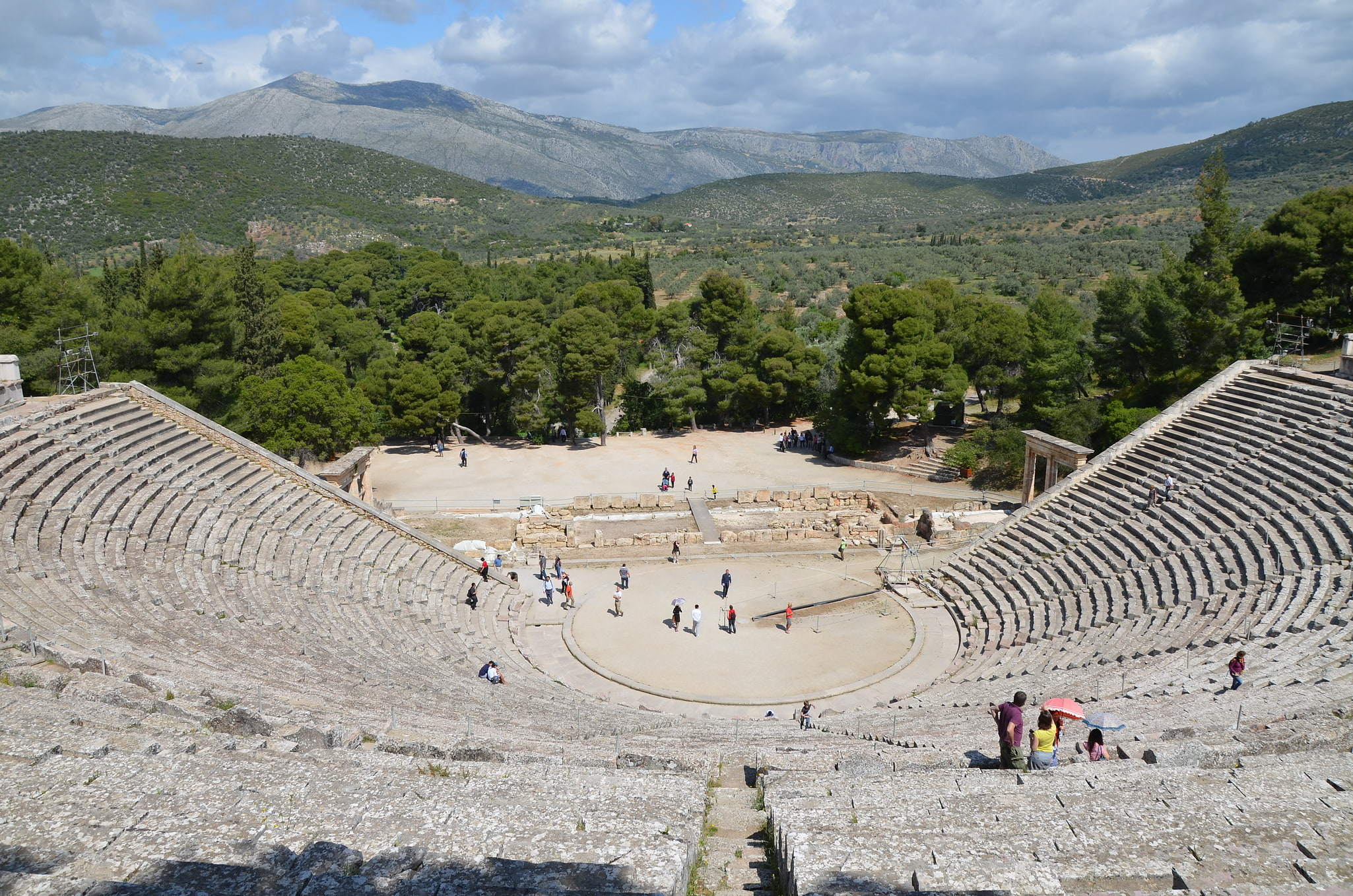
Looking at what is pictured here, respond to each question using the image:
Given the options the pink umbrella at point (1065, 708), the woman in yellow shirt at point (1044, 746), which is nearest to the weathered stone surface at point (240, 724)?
the woman in yellow shirt at point (1044, 746)

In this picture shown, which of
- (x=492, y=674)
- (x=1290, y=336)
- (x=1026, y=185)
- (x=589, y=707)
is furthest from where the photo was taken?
(x=1026, y=185)

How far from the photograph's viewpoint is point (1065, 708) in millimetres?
10547

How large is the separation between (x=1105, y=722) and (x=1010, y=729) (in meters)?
1.80

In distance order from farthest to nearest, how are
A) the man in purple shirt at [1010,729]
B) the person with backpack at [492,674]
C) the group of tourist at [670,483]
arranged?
the group of tourist at [670,483]
the person with backpack at [492,674]
the man in purple shirt at [1010,729]

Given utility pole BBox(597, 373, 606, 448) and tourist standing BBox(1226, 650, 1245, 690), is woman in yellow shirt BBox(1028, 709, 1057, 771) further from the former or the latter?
utility pole BBox(597, 373, 606, 448)

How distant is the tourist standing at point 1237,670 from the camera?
1177 centimetres

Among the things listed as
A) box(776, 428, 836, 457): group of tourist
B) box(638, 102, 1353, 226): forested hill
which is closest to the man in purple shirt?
box(776, 428, 836, 457): group of tourist

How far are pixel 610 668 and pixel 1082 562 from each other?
11.6 m

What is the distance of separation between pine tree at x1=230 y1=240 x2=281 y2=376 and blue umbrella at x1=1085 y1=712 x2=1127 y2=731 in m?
33.2

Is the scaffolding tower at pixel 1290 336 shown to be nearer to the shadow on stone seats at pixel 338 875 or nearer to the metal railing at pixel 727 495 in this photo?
the metal railing at pixel 727 495

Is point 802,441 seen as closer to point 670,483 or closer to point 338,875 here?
point 670,483

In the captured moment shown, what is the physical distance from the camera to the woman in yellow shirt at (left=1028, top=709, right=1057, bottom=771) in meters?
9.26

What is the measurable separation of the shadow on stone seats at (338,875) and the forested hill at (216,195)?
268ft

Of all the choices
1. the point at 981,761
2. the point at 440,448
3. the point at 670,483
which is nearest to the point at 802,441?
the point at 670,483
